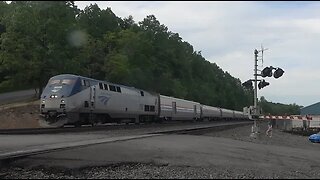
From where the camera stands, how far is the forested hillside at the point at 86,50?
21.6 meters

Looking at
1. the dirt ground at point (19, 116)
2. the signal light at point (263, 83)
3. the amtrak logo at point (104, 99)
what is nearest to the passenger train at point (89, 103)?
the amtrak logo at point (104, 99)

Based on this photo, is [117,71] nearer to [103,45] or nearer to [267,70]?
[103,45]

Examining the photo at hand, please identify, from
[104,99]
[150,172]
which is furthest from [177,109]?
[150,172]

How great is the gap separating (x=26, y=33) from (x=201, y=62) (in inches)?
4170

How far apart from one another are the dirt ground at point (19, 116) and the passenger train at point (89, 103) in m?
8.98

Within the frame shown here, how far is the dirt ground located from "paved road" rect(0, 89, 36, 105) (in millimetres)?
11027

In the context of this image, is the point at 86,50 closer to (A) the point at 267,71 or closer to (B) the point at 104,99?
(B) the point at 104,99

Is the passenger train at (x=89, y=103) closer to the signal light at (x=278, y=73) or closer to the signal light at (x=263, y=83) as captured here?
the signal light at (x=263, y=83)

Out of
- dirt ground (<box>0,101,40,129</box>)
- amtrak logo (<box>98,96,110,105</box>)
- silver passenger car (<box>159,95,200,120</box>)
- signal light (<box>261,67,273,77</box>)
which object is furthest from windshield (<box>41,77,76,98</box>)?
silver passenger car (<box>159,95,200,120</box>)

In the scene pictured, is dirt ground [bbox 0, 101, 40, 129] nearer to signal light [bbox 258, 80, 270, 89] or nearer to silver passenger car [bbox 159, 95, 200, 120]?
silver passenger car [bbox 159, 95, 200, 120]

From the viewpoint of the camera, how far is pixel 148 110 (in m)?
45.5

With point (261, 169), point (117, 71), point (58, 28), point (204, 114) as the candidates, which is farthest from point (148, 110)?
point (261, 169)

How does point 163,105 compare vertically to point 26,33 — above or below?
below

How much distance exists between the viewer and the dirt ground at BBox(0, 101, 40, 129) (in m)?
42.7
